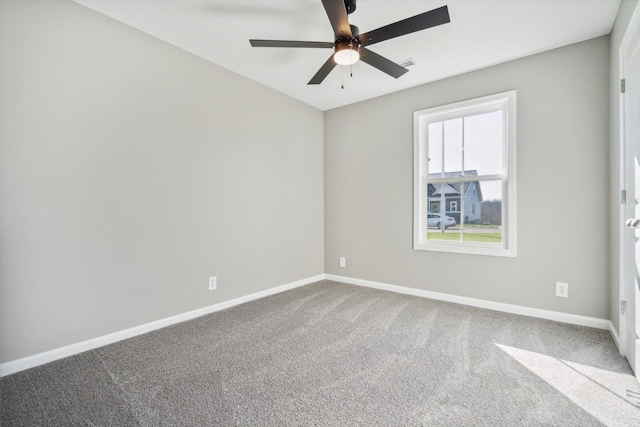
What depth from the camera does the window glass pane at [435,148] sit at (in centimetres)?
346

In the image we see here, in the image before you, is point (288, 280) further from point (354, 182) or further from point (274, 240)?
point (354, 182)

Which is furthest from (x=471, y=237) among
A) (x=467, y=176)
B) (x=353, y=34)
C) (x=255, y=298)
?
(x=255, y=298)

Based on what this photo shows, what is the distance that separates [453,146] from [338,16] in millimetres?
2183

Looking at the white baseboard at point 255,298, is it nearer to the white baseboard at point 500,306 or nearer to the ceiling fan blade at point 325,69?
the white baseboard at point 500,306

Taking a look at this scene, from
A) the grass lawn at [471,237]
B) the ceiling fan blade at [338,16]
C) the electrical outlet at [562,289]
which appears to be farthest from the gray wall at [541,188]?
the ceiling fan blade at [338,16]

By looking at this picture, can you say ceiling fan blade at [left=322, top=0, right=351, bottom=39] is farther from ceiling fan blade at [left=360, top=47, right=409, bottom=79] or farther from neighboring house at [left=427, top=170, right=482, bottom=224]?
neighboring house at [left=427, top=170, right=482, bottom=224]

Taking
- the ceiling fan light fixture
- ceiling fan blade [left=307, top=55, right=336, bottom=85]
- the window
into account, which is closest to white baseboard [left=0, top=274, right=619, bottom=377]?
the window

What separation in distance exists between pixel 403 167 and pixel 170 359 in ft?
10.1

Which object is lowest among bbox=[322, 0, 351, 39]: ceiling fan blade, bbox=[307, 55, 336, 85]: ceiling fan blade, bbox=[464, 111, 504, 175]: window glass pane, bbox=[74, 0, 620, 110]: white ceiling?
bbox=[464, 111, 504, 175]: window glass pane

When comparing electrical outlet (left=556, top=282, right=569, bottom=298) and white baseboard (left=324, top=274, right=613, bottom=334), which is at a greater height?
electrical outlet (left=556, top=282, right=569, bottom=298)

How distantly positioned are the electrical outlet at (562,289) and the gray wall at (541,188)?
3cm

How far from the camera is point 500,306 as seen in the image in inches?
116

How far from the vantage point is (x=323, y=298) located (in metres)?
3.41

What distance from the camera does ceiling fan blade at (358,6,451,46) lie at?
1.69 m
